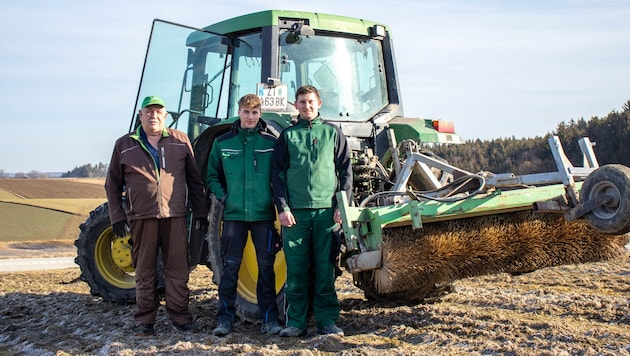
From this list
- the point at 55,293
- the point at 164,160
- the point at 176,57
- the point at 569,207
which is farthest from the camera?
the point at 55,293

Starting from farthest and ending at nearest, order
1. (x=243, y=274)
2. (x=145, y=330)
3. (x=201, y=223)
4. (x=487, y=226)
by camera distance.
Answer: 1. (x=243, y=274)
2. (x=201, y=223)
3. (x=145, y=330)
4. (x=487, y=226)

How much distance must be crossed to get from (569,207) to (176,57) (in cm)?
378

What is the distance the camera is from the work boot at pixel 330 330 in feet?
15.4

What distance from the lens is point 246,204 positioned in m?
4.92

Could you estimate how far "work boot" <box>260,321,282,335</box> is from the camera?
4.90m

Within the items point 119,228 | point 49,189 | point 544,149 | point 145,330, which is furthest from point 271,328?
point 49,189

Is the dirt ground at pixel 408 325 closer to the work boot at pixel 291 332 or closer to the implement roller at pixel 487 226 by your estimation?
the work boot at pixel 291 332

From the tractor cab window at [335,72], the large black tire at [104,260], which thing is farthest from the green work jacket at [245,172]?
the large black tire at [104,260]

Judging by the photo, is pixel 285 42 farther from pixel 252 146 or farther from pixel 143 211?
pixel 143 211

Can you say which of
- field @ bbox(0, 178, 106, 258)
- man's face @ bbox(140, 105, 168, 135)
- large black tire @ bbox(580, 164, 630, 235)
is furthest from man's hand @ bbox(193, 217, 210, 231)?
field @ bbox(0, 178, 106, 258)

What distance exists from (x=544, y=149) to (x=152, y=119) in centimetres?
1803

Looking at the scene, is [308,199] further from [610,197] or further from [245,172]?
[610,197]

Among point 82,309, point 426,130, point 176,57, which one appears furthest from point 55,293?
point 426,130

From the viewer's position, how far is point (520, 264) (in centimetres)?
491
